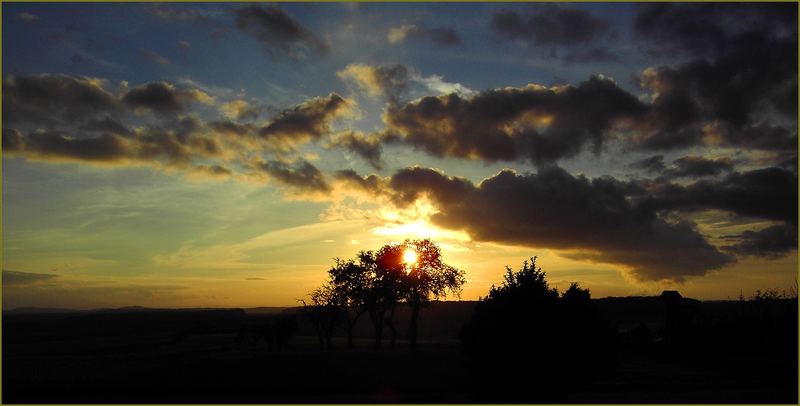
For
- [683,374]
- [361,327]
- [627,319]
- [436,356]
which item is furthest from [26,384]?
[627,319]

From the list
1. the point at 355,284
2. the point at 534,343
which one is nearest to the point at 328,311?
the point at 355,284

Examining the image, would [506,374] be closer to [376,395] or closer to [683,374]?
[376,395]

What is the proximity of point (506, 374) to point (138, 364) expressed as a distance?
5250 centimetres

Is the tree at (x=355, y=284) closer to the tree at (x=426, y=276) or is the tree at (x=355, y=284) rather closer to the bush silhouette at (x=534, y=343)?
the tree at (x=426, y=276)

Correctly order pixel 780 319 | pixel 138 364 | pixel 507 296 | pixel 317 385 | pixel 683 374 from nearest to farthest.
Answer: pixel 507 296
pixel 317 385
pixel 683 374
pixel 780 319
pixel 138 364

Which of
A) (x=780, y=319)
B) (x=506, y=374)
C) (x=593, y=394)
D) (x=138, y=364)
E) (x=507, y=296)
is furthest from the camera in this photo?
(x=138, y=364)

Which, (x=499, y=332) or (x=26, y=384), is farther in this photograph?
(x=26, y=384)

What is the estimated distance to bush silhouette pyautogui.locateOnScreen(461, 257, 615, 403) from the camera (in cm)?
2102

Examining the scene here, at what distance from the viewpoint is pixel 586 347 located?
21.8 meters

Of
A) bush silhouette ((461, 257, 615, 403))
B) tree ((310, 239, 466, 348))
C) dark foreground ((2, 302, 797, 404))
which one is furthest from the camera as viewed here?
tree ((310, 239, 466, 348))

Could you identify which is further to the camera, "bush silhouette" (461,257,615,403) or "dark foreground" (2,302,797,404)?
"dark foreground" (2,302,797,404)

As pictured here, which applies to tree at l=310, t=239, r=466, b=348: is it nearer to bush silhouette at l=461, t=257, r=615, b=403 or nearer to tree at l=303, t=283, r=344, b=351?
tree at l=303, t=283, r=344, b=351

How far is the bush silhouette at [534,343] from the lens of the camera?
2102cm

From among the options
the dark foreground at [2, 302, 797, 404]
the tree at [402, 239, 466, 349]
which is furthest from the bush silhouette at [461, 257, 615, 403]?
the tree at [402, 239, 466, 349]
